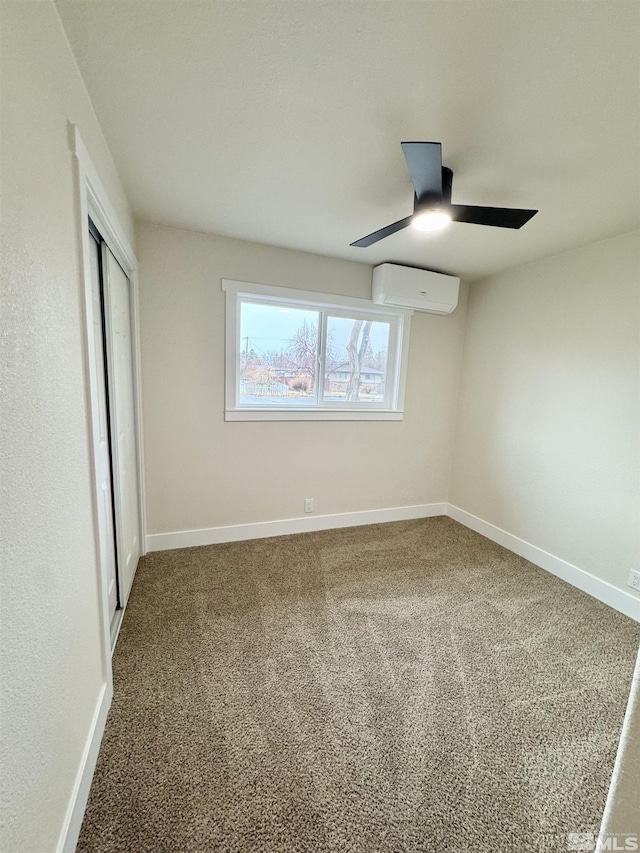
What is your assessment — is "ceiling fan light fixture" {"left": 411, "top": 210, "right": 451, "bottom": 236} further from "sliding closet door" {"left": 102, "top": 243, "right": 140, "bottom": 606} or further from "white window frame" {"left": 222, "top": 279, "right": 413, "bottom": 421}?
"sliding closet door" {"left": 102, "top": 243, "right": 140, "bottom": 606}

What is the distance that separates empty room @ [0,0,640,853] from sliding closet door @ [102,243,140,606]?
0.03 m

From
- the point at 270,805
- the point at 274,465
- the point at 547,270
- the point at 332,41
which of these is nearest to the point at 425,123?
the point at 332,41

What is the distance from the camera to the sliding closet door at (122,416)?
1.74 m

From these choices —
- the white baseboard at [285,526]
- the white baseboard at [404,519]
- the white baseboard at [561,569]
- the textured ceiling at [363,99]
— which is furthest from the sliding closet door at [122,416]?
the white baseboard at [561,569]

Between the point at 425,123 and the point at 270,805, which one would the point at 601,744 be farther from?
the point at 425,123

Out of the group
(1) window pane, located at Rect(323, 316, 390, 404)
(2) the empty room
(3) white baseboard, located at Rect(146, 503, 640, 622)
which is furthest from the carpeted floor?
(1) window pane, located at Rect(323, 316, 390, 404)

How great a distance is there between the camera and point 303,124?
1.33 meters

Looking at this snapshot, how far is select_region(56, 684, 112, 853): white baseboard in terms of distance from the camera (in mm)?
918

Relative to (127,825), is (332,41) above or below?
above

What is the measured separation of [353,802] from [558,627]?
61.8 inches

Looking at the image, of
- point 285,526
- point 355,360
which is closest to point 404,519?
point 285,526

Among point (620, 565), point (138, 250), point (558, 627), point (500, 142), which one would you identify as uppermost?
→ point (500, 142)

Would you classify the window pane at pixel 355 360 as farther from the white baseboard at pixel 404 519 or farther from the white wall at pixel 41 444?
the white wall at pixel 41 444

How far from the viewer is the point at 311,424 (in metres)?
2.91
